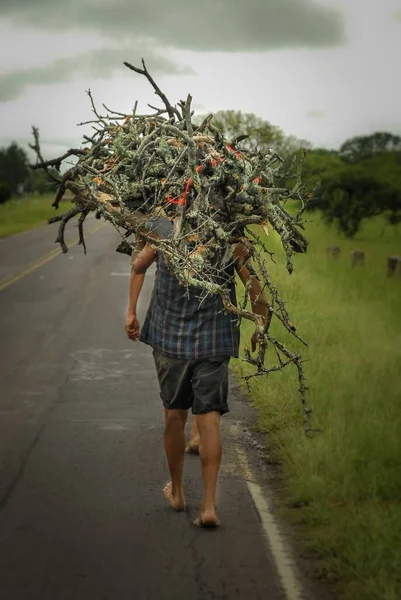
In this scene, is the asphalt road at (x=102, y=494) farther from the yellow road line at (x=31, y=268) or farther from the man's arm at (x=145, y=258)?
the yellow road line at (x=31, y=268)

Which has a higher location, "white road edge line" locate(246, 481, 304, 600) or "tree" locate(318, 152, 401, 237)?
"tree" locate(318, 152, 401, 237)

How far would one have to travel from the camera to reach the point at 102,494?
615cm

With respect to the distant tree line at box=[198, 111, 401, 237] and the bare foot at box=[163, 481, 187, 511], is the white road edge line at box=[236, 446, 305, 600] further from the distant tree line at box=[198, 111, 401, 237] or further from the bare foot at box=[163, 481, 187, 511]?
the distant tree line at box=[198, 111, 401, 237]

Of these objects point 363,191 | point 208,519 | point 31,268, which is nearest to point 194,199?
point 208,519

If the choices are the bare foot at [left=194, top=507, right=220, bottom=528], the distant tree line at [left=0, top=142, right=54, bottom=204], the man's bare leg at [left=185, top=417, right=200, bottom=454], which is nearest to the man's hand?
the man's bare leg at [left=185, top=417, right=200, bottom=454]

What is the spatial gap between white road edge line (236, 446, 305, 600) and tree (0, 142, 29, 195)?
403 ft

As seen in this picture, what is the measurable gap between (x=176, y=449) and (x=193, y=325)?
0.78m

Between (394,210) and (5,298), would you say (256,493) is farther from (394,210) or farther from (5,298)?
(394,210)

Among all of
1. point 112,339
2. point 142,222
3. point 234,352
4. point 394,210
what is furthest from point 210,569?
point 394,210

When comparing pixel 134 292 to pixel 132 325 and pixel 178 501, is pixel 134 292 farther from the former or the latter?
pixel 178 501

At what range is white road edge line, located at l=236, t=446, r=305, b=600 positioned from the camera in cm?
466

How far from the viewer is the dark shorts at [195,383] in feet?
18.2

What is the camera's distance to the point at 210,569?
488 centimetres

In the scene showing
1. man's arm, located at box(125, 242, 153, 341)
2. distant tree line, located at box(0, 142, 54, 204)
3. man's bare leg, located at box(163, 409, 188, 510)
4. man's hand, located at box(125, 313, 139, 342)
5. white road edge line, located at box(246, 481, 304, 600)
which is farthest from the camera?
distant tree line, located at box(0, 142, 54, 204)
